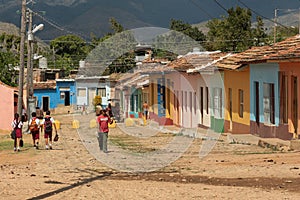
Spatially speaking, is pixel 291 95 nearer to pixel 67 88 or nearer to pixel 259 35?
pixel 259 35

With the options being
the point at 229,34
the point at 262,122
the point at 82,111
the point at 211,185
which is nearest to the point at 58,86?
the point at 82,111

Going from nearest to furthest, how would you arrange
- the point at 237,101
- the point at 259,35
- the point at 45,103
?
the point at 237,101 < the point at 259,35 < the point at 45,103

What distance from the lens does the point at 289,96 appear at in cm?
2303

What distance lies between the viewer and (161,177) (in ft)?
48.0

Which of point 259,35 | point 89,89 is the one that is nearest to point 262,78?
point 259,35

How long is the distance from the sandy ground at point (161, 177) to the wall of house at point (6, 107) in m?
19.8

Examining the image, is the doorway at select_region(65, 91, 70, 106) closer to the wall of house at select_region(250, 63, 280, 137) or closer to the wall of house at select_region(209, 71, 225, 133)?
the wall of house at select_region(209, 71, 225, 133)

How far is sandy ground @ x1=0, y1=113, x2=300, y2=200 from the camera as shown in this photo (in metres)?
12.3

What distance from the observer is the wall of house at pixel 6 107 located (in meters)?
40.4

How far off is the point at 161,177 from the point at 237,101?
1518cm

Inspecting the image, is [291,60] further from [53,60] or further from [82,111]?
[53,60]

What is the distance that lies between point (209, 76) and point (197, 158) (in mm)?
14892

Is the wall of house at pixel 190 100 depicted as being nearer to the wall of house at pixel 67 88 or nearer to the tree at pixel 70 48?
the wall of house at pixel 67 88

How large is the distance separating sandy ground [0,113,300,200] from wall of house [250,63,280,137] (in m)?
3.58
